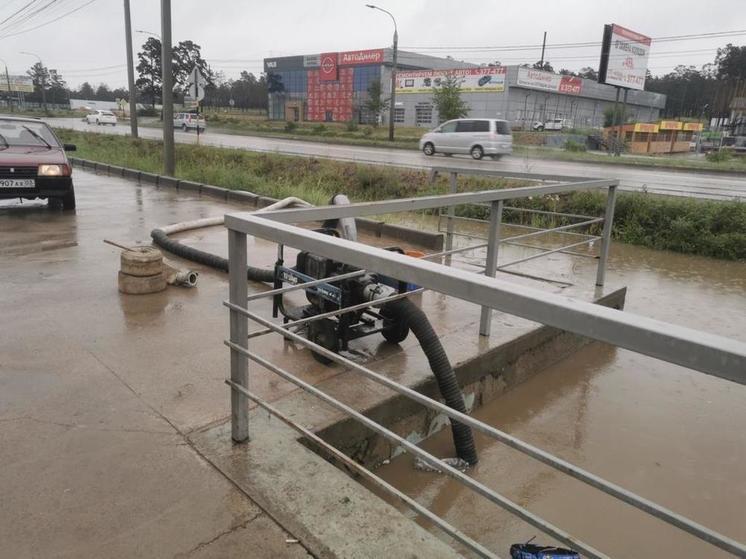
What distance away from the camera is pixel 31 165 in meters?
8.91

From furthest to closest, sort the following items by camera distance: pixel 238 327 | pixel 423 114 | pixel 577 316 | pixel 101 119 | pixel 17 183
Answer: pixel 423 114 < pixel 101 119 < pixel 17 183 < pixel 238 327 < pixel 577 316

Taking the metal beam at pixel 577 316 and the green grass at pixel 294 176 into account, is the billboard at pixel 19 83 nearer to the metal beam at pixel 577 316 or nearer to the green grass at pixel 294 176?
the green grass at pixel 294 176

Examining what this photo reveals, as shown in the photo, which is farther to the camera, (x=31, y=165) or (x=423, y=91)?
(x=423, y=91)

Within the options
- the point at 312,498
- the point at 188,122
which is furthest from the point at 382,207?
the point at 188,122

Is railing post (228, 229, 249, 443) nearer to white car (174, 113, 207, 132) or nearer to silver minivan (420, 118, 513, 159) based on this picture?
silver minivan (420, 118, 513, 159)

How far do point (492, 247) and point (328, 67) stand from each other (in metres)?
70.1

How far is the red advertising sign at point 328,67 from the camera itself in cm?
6912

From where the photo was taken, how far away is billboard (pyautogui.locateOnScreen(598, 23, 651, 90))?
103 feet

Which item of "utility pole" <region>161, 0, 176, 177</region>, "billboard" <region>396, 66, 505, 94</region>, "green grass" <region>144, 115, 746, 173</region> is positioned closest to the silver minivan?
"green grass" <region>144, 115, 746, 173</region>

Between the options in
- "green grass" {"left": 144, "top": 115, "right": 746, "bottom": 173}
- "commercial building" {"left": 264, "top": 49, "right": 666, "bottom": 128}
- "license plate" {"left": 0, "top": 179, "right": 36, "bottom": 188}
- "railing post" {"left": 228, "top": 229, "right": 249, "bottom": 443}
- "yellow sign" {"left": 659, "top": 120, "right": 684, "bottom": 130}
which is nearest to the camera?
"railing post" {"left": 228, "top": 229, "right": 249, "bottom": 443}

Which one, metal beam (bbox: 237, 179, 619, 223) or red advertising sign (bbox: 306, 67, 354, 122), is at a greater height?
→ red advertising sign (bbox: 306, 67, 354, 122)

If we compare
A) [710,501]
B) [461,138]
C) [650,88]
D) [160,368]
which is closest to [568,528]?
[710,501]

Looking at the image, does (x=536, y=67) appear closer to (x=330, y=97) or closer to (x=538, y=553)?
(x=330, y=97)

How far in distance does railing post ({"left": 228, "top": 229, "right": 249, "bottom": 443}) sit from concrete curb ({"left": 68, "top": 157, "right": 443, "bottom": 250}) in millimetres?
5477
